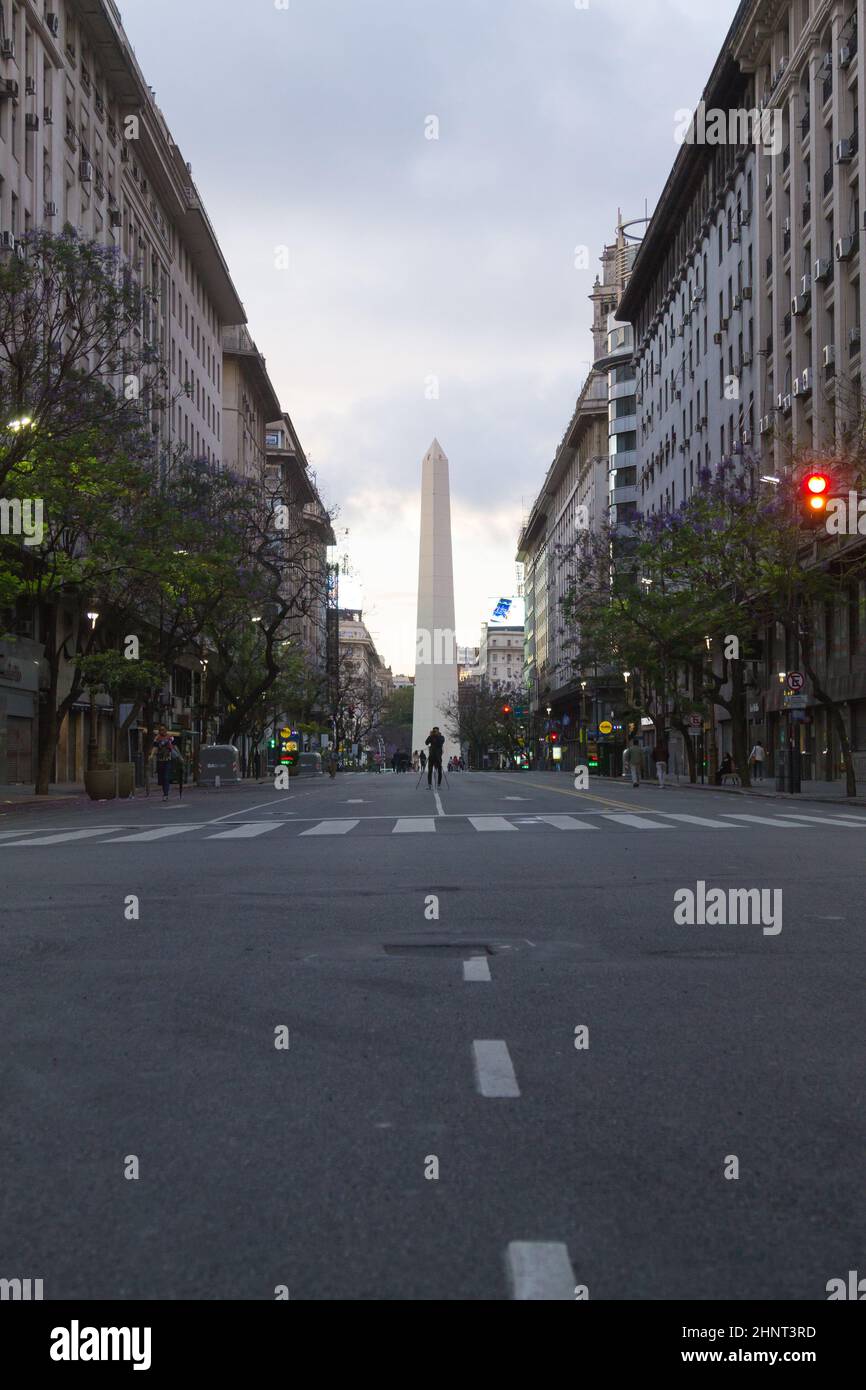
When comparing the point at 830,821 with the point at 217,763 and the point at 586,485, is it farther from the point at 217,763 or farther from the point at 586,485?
the point at 586,485

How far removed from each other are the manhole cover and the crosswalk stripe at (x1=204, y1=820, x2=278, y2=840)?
1037 centimetres

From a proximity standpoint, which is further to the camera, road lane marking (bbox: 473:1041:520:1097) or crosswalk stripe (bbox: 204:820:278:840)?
crosswalk stripe (bbox: 204:820:278:840)

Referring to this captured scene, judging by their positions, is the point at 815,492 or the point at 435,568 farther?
the point at 435,568

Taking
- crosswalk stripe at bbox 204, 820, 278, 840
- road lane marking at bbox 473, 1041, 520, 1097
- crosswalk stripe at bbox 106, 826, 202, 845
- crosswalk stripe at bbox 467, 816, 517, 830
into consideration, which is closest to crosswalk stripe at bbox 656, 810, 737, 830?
crosswalk stripe at bbox 467, 816, 517, 830

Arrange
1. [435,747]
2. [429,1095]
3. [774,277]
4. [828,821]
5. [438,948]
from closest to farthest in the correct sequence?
1. [429,1095]
2. [438,948]
3. [828,821]
4. [435,747]
5. [774,277]

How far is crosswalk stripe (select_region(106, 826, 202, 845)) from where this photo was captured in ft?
60.7

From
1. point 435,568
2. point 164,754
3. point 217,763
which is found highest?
point 435,568

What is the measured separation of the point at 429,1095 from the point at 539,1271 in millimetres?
1661

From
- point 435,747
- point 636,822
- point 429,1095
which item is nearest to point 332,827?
point 636,822

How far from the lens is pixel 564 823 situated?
70.0 feet

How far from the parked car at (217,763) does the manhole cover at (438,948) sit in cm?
4630

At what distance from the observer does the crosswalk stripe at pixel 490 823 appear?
2027cm

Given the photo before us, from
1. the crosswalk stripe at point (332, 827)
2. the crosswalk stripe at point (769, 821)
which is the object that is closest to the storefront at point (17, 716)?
the crosswalk stripe at point (332, 827)

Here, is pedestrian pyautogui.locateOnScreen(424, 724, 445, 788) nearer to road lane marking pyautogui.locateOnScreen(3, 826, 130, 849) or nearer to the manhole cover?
road lane marking pyautogui.locateOnScreen(3, 826, 130, 849)
